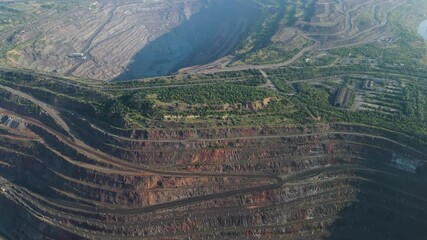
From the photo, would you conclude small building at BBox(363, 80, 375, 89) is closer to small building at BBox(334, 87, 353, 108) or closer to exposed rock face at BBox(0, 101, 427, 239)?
small building at BBox(334, 87, 353, 108)

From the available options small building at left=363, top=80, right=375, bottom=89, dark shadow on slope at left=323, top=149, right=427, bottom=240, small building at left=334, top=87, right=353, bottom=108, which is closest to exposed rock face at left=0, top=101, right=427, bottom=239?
dark shadow on slope at left=323, top=149, right=427, bottom=240

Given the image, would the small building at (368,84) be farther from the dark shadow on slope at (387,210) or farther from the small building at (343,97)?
the dark shadow on slope at (387,210)

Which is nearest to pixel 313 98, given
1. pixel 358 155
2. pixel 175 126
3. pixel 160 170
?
pixel 358 155

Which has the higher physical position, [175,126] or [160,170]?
[175,126]

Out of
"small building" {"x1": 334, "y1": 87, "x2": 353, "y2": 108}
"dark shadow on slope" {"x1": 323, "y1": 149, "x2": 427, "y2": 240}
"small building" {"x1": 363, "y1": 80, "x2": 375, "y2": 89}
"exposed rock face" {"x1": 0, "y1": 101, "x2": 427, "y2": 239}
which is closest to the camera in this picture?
"exposed rock face" {"x1": 0, "y1": 101, "x2": 427, "y2": 239}

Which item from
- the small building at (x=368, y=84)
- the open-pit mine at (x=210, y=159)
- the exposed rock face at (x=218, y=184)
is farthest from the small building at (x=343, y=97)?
the exposed rock face at (x=218, y=184)

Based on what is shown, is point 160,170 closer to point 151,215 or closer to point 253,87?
point 151,215

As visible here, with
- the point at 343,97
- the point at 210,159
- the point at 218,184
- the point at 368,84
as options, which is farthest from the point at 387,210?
the point at 368,84

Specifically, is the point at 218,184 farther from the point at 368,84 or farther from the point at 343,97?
the point at 368,84
